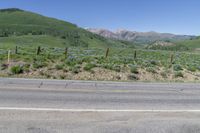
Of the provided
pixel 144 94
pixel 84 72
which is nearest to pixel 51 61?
pixel 84 72

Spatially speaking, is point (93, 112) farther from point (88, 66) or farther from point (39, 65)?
point (39, 65)

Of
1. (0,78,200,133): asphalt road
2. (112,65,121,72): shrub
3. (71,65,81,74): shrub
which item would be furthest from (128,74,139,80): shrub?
(0,78,200,133): asphalt road

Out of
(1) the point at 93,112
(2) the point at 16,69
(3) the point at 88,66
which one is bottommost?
(1) the point at 93,112

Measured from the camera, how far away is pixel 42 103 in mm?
8516

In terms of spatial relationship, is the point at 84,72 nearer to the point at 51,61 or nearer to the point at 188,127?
the point at 51,61

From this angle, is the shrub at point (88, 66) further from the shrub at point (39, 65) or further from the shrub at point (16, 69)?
the shrub at point (16, 69)

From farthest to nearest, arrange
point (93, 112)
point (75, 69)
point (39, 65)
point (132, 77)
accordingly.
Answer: point (39, 65) → point (75, 69) → point (132, 77) → point (93, 112)

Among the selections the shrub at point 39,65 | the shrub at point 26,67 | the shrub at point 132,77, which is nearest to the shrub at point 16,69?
the shrub at point 26,67

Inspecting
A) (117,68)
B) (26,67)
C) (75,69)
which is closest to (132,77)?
(117,68)

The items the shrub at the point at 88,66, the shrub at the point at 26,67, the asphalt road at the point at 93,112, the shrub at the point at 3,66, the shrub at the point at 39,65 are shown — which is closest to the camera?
the asphalt road at the point at 93,112

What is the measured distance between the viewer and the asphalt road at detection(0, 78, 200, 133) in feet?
20.7

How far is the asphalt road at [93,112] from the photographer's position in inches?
248

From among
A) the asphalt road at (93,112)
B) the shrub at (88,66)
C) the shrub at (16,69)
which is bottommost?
the asphalt road at (93,112)

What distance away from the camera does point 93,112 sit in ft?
25.3
